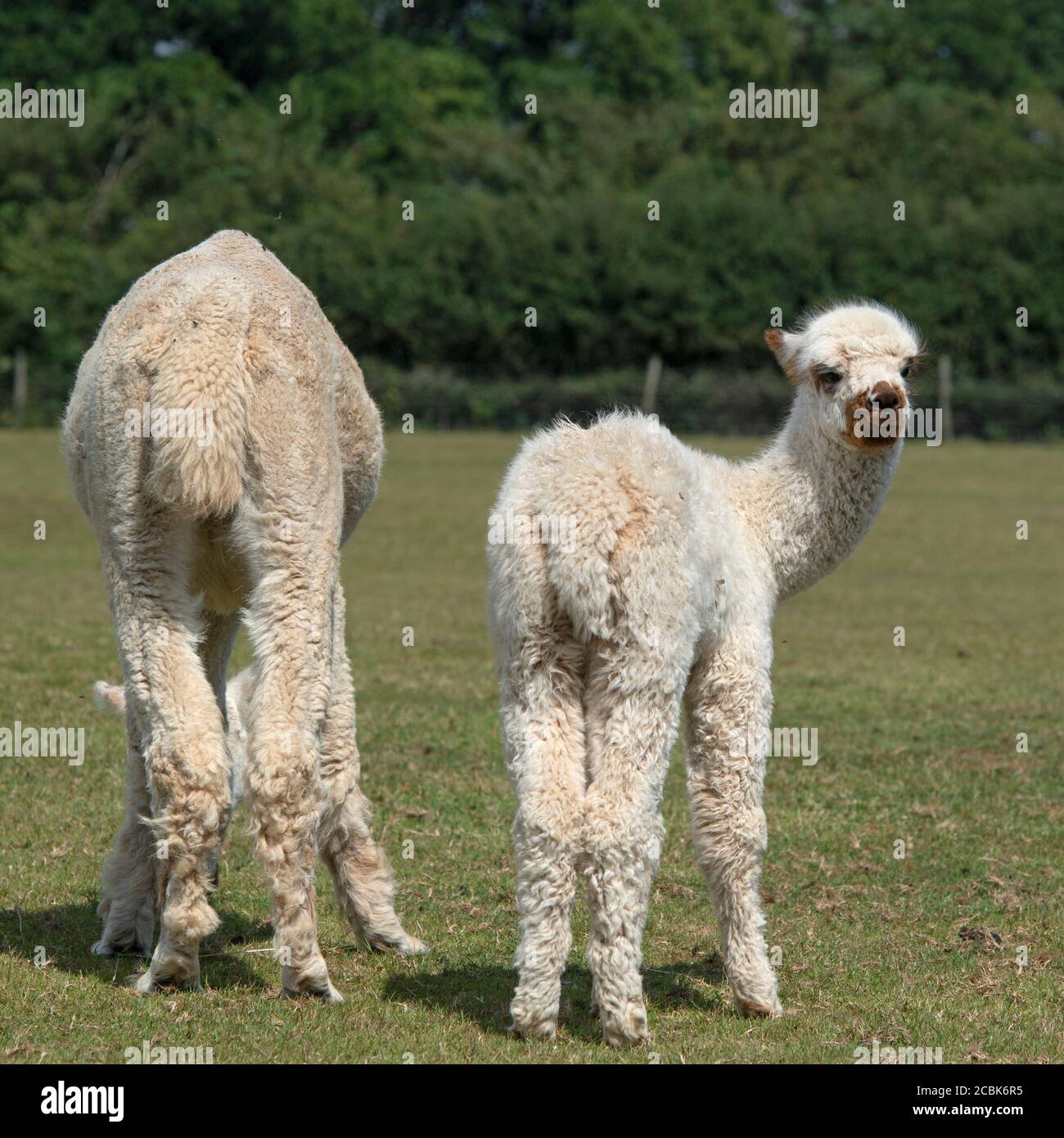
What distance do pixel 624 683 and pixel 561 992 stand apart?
133 cm

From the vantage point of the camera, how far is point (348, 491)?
614cm

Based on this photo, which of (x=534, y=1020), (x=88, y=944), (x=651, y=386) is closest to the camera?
(x=534, y=1020)

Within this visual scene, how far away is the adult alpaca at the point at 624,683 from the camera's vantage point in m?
4.75

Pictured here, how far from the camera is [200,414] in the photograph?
514 centimetres

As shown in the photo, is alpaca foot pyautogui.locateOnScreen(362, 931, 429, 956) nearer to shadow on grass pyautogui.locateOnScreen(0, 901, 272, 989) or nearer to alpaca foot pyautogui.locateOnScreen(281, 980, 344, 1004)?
shadow on grass pyautogui.locateOnScreen(0, 901, 272, 989)

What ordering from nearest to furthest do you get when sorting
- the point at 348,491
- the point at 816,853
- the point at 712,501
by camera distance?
1. the point at 712,501
2. the point at 348,491
3. the point at 816,853

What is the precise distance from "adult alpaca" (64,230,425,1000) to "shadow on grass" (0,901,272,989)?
36cm

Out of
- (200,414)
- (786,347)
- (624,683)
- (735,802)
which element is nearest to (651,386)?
(786,347)

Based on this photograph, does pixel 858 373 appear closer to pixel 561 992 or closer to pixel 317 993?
pixel 561 992

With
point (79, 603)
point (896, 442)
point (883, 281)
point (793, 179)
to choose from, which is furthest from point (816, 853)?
point (793, 179)

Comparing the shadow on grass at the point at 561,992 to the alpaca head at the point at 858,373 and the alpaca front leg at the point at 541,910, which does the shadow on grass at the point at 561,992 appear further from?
the alpaca head at the point at 858,373

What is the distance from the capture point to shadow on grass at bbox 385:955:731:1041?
5.28m
